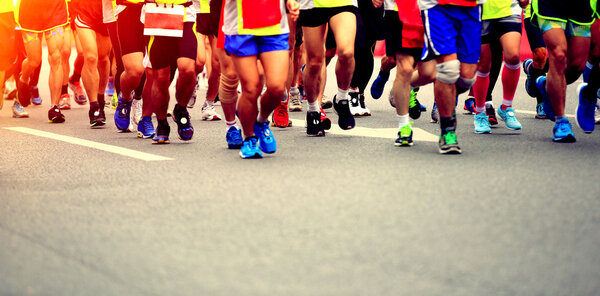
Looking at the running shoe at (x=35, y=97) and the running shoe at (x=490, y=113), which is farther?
the running shoe at (x=35, y=97)

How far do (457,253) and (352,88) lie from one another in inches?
242

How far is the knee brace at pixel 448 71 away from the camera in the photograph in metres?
6.50

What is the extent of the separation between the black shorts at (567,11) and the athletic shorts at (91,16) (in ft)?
15.8

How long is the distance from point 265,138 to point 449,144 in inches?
55.3

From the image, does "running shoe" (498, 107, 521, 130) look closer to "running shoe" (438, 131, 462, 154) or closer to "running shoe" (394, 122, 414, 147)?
"running shoe" (394, 122, 414, 147)

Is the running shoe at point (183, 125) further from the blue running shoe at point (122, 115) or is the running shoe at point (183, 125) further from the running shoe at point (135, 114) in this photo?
the running shoe at point (135, 114)

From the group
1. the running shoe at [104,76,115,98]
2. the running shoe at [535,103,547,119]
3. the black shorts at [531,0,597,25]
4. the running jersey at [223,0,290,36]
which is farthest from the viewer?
the running shoe at [104,76,115,98]

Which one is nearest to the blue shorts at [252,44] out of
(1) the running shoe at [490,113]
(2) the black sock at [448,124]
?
(2) the black sock at [448,124]

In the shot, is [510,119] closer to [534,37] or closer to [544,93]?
[544,93]

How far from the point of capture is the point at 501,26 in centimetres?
792

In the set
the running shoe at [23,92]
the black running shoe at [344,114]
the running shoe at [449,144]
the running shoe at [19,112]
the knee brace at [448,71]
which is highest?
the knee brace at [448,71]

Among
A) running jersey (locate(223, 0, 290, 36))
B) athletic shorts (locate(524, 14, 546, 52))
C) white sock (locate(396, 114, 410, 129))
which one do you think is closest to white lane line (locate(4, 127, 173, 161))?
running jersey (locate(223, 0, 290, 36))

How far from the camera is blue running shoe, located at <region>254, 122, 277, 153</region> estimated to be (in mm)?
6637

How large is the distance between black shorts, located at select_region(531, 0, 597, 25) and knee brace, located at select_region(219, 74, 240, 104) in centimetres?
258
